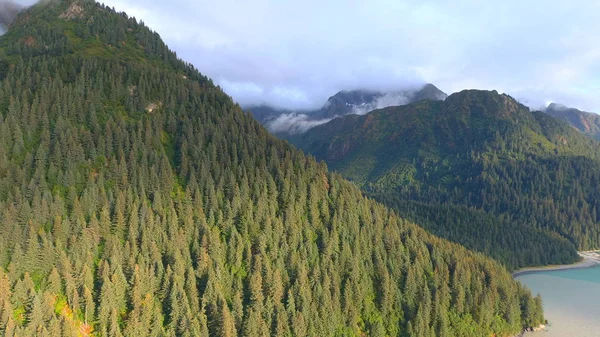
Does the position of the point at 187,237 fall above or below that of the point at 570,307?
above

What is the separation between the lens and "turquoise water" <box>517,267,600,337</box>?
13191 centimetres

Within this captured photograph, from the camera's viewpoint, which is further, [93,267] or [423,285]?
[423,285]

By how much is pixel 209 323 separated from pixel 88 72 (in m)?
124

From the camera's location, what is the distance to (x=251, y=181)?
14625 centimetres

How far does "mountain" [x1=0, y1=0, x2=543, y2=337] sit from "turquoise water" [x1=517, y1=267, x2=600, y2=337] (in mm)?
10224

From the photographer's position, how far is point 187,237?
117m

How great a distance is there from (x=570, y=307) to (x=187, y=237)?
5536 inches

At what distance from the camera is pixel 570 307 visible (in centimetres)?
15850

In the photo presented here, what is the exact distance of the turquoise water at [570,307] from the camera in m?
132

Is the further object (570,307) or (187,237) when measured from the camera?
(570,307)

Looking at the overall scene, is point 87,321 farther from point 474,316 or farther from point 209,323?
point 474,316

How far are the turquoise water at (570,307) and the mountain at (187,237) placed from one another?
1022cm

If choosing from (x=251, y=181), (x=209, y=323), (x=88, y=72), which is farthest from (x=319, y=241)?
(x=88, y=72)

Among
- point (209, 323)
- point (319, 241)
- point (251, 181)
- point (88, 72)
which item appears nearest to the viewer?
point (209, 323)
